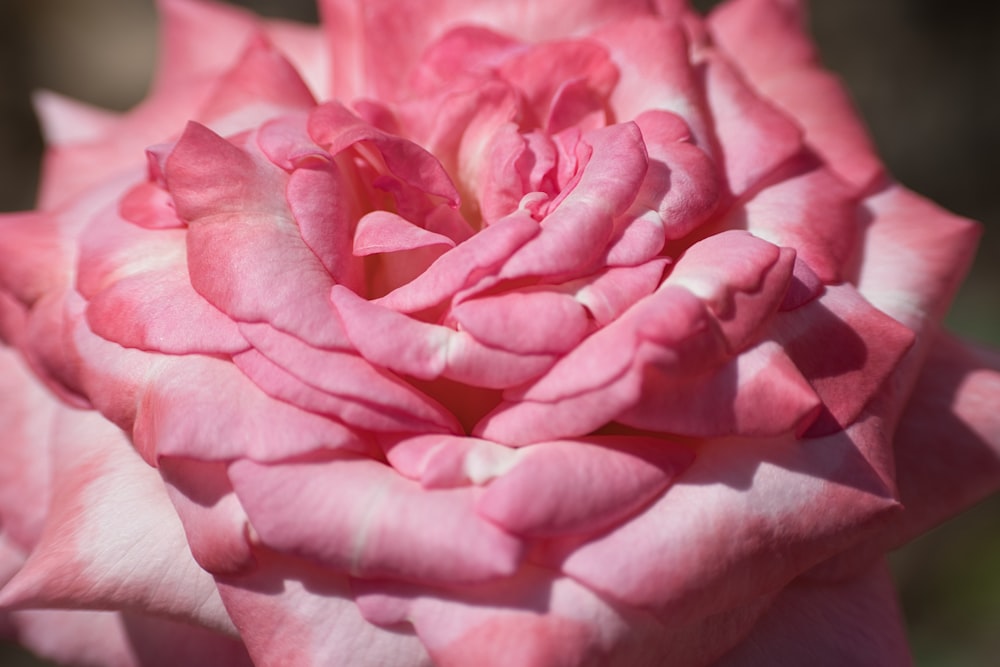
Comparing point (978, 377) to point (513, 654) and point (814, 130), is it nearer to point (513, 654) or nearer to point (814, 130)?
point (814, 130)

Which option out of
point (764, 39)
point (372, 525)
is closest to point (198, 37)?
point (764, 39)

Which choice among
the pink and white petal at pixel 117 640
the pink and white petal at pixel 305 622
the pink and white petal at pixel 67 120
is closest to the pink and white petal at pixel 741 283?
the pink and white petal at pixel 305 622

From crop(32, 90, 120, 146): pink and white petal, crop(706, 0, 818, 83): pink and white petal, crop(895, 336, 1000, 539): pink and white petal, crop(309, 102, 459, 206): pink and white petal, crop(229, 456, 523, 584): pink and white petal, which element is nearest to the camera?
crop(229, 456, 523, 584): pink and white petal

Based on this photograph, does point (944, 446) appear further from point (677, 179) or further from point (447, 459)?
point (447, 459)

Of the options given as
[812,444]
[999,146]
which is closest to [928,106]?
[999,146]

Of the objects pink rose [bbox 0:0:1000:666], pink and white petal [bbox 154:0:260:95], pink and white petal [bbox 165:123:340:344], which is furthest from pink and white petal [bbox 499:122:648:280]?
pink and white petal [bbox 154:0:260:95]

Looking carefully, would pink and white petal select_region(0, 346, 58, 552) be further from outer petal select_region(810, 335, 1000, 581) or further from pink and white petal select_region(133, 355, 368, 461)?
outer petal select_region(810, 335, 1000, 581)

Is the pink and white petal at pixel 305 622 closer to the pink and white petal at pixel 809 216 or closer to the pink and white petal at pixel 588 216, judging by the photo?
the pink and white petal at pixel 588 216
